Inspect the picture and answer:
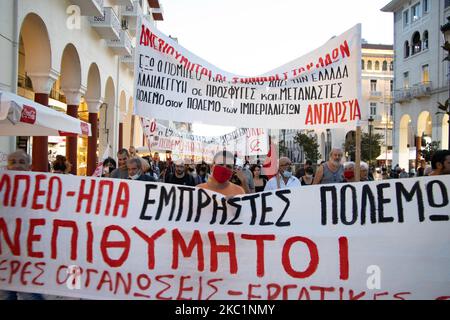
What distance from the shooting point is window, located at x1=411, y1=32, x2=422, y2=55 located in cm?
4527

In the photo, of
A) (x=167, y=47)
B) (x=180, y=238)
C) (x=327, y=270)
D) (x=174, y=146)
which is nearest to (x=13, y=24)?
(x=167, y=47)

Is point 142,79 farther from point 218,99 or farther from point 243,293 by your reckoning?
point 243,293

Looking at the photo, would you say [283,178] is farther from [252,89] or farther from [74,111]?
[74,111]

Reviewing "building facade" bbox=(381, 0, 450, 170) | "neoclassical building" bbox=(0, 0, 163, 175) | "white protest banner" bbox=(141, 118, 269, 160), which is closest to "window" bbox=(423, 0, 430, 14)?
"building facade" bbox=(381, 0, 450, 170)

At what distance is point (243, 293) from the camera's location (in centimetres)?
425

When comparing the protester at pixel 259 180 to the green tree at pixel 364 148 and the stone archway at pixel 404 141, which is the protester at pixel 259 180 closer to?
the green tree at pixel 364 148

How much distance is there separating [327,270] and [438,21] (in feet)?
136

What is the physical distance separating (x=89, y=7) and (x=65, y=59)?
2.04 meters

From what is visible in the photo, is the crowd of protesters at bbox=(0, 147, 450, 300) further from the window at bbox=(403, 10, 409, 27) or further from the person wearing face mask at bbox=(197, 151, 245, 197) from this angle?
the window at bbox=(403, 10, 409, 27)

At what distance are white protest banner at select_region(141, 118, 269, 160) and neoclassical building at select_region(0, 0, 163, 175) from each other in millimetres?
1467

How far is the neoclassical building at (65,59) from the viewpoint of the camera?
1176cm

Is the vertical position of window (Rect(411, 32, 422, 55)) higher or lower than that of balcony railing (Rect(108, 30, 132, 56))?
higher

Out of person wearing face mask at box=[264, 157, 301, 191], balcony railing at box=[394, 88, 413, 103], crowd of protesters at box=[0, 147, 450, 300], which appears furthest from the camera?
balcony railing at box=[394, 88, 413, 103]

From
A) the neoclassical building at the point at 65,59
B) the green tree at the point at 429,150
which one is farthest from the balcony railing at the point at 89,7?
the green tree at the point at 429,150
